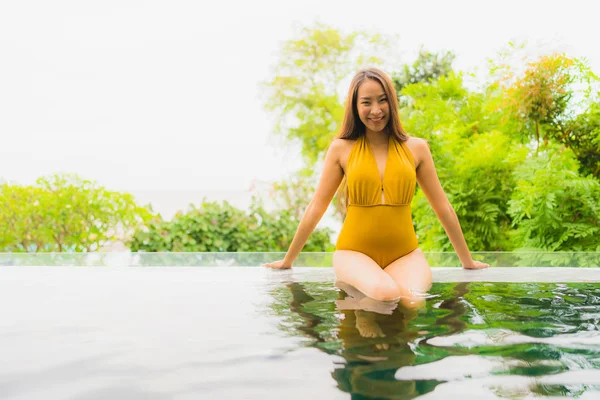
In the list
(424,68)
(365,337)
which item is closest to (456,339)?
(365,337)

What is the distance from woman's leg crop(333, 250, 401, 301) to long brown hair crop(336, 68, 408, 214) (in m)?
0.31

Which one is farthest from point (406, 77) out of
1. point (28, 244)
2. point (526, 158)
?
point (28, 244)

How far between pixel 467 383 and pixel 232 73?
48.5ft

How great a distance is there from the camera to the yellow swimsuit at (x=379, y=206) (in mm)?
3008

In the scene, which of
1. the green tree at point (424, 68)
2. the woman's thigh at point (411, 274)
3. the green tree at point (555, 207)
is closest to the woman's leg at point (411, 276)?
the woman's thigh at point (411, 274)

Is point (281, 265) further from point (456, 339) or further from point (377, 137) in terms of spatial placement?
point (456, 339)

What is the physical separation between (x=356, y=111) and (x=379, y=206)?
56 centimetres

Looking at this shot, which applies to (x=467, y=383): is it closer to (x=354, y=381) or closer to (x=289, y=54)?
(x=354, y=381)

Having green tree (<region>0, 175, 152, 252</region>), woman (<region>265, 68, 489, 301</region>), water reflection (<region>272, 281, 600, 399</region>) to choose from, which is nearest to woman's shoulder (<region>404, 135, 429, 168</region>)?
woman (<region>265, 68, 489, 301</region>)

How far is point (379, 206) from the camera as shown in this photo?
3020 mm

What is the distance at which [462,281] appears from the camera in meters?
3.32

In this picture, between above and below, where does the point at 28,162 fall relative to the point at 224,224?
above

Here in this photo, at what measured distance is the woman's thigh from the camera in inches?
110

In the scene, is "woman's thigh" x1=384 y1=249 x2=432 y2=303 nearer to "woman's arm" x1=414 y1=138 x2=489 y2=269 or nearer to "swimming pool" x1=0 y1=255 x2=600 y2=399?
"swimming pool" x1=0 y1=255 x2=600 y2=399
